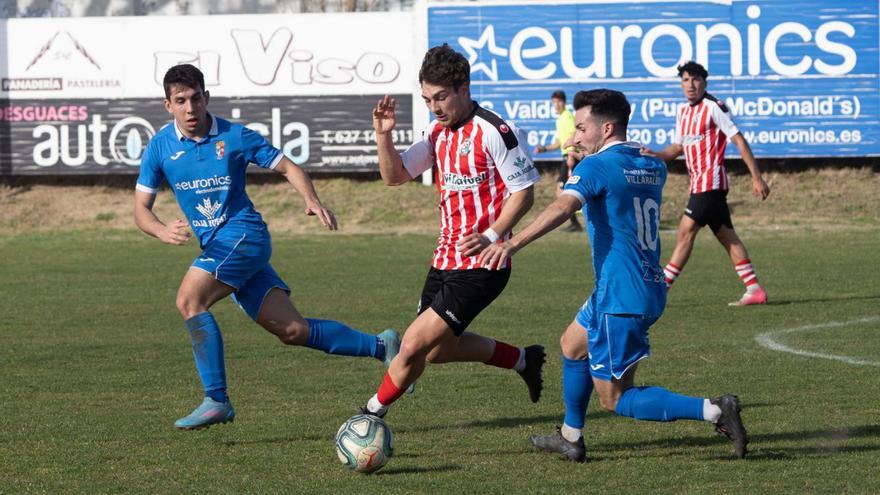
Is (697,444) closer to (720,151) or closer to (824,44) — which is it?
(720,151)

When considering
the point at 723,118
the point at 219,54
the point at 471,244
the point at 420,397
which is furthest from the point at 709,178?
the point at 219,54

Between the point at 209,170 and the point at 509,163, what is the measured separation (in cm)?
168

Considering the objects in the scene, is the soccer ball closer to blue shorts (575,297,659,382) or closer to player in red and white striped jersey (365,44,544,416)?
player in red and white striped jersey (365,44,544,416)

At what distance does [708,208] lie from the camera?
41.3 feet

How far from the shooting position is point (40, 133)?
921 inches

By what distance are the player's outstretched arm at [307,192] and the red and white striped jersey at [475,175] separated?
2.02ft

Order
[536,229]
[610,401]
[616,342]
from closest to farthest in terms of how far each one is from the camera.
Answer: [536,229] < [616,342] < [610,401]

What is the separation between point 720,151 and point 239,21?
1228 centimetres

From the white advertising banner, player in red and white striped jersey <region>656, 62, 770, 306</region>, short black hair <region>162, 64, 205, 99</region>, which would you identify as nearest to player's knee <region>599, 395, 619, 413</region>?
short black hair <region>162, 64, 205, 99</region>

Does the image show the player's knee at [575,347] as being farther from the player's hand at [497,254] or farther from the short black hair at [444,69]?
the short black hair at [444,69]

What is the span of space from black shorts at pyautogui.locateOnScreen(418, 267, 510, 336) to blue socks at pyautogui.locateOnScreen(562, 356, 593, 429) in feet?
1.78

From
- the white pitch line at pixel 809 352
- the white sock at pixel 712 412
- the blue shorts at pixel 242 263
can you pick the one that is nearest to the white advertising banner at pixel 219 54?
the white pitch line at pixel 809 352

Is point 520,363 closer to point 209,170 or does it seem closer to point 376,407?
point 376,407

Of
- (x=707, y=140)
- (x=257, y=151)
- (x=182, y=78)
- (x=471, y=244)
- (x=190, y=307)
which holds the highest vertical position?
(x=182, y=78)
